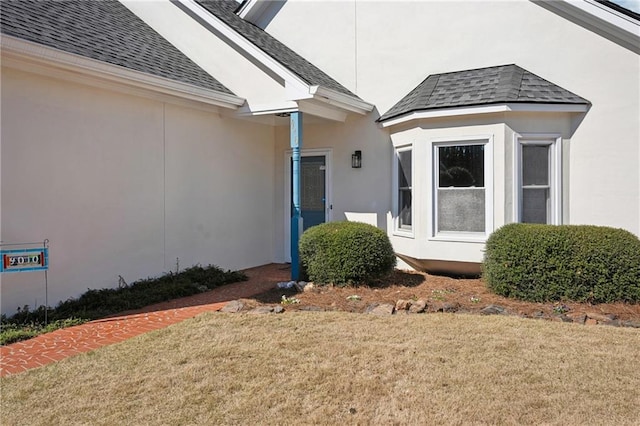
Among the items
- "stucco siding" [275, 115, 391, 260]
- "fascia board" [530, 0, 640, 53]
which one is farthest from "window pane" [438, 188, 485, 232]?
"fascia board" [530, 0, 640, 53]

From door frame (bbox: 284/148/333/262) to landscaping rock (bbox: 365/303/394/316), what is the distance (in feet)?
14.2

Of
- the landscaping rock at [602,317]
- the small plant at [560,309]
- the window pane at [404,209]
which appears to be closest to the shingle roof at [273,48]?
the window pane at [404,209]

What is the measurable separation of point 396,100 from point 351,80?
3.89 ft

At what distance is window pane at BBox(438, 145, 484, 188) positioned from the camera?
355 inches

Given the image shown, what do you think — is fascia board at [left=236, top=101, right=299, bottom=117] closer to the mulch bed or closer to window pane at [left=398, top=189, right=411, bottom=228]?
window pane at [left=398, top=189, right=411, bottom=228]

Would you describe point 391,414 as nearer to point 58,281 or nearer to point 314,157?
point 58,281

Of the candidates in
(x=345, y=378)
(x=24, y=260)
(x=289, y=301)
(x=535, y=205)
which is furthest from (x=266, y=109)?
(x=345, y=378)

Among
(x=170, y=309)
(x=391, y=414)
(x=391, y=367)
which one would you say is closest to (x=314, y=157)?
(x=170, y=309)

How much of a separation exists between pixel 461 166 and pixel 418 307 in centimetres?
327

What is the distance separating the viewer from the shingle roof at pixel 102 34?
23.9 feet

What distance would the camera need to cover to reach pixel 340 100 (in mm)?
9859

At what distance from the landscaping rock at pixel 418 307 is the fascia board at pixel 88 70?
5.41 meters

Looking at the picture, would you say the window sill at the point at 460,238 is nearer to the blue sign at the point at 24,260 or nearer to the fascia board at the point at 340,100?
the fascia board at the point at 340,100

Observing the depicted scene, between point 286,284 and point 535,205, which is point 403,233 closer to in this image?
point 535,205
